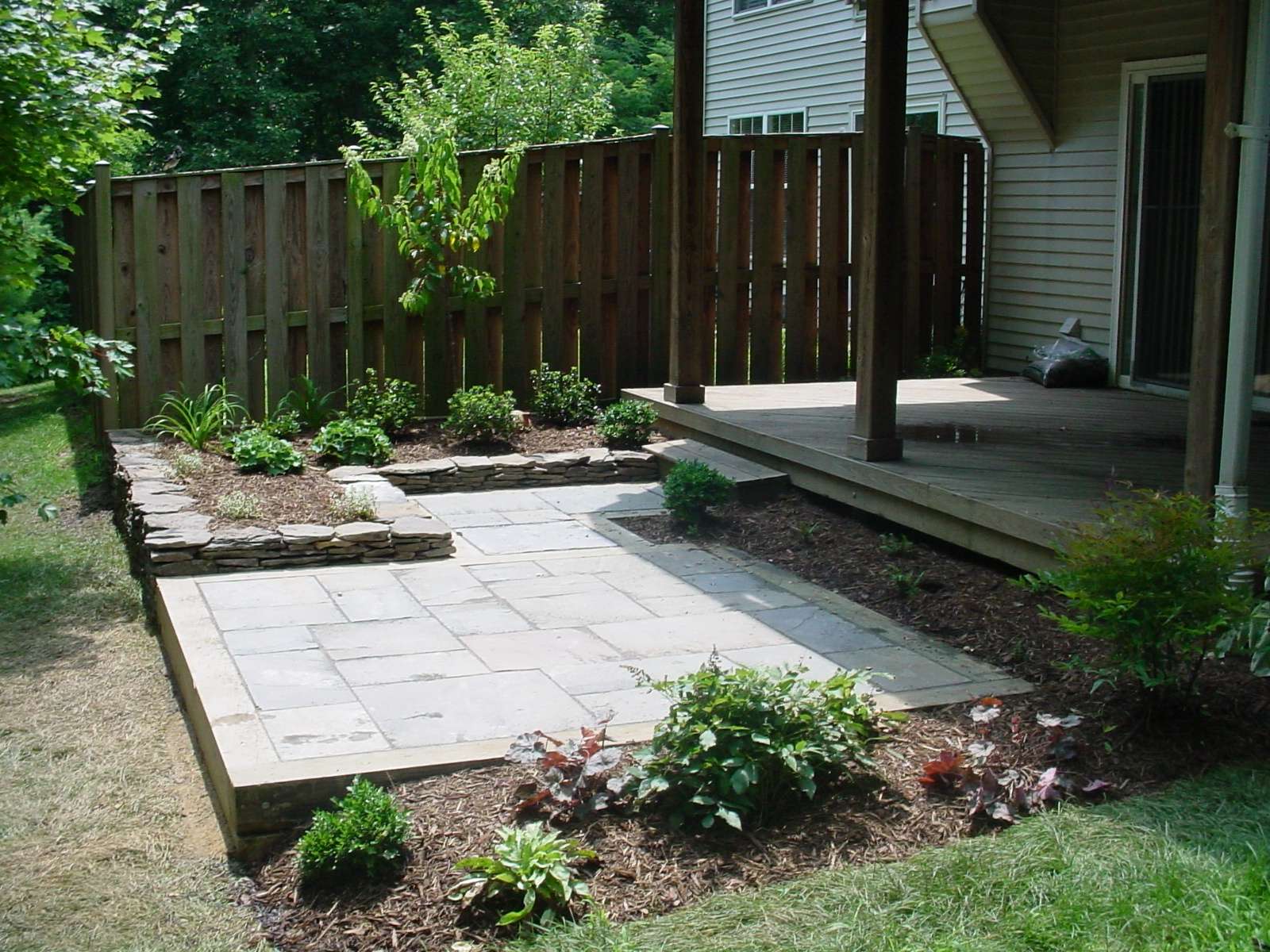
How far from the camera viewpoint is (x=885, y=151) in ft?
21.8

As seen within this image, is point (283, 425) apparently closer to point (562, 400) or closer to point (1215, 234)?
point (562, 400)

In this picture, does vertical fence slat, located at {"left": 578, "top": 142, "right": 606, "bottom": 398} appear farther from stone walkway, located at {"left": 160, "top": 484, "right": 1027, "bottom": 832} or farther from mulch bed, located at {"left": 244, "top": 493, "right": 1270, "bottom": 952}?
mulch bed, located at {"left": 244, "top": 493, "right": 1270, "bottom": 952}

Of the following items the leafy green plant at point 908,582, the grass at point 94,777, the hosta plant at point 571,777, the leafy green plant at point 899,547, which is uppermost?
the leafy green plant at point 899,547

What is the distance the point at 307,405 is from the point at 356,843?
603cm

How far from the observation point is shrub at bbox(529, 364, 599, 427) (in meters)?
9.72

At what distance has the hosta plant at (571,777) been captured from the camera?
3867 mm

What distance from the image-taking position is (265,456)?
8062 millimetres

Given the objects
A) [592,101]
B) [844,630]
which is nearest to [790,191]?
[844,630]

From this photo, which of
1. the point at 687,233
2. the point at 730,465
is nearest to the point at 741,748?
the point at 730,465

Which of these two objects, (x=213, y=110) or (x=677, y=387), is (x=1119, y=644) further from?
(x=213, y=110)

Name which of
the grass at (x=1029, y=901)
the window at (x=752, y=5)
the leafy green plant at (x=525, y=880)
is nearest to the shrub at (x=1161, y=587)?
the grass at (x=1029, y=901)

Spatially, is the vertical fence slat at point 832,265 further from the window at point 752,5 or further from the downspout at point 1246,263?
the window at point 752,5

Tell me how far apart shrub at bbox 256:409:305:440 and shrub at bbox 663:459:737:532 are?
276cm

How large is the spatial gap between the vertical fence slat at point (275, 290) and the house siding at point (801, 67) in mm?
6352
